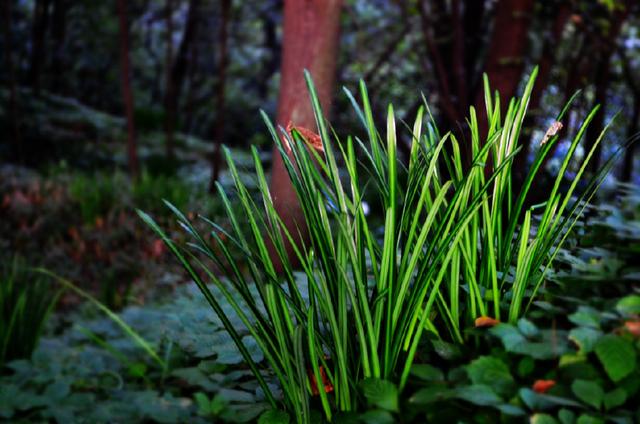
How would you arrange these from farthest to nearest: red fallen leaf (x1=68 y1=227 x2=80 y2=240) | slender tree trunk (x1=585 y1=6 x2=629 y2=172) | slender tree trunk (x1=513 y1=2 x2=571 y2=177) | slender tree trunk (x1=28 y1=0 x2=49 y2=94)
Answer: slender tree trunk (x1=28 y1=0 x2=49 y2=94)
slender tree trunk (x1=585 y1=6 x2=629 y2=172)
red fallen leaf (x1=68 y1=227 x2=80 y2=240)
slender tree trunk (x1=513 y1=2 x2=571 y2=177)

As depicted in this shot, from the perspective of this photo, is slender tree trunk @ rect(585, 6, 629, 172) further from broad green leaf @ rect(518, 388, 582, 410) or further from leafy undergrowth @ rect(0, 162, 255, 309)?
broad green leaf @ rect(518, 388, 582, 410)

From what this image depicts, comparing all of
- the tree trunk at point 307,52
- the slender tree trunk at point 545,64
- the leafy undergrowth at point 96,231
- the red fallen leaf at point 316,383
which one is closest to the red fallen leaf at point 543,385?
the red fallen leaf at point 316,383

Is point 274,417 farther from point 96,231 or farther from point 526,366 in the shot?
point 96,231

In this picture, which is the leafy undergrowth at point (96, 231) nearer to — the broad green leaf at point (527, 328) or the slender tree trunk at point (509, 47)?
the slender tree trunk at point (509, 47)

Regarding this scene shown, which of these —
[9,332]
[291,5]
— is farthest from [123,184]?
[9,332]

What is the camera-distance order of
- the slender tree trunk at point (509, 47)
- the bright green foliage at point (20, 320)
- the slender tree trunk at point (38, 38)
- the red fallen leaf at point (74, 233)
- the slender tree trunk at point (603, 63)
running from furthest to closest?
the slender tree trunk at point (38, 38) < the slender tree trunk at point (603, 63) < the red fallen leaf at point (74, 233) < the slender tree trunk at point (509, 47) < the bright green foliage at point (20, 320)

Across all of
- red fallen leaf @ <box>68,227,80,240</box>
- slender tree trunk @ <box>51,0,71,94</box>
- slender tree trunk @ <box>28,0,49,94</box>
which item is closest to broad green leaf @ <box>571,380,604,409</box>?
red fallen leaf @ <box>68,227,80,240</box>
